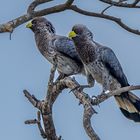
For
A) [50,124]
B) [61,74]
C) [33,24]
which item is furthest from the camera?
[33,24]

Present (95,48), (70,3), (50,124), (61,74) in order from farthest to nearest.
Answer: (61,74) → (95,48) → (70,3) → (50,124)

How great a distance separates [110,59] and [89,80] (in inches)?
12.5

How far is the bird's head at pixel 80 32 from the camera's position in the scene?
647 centimetres

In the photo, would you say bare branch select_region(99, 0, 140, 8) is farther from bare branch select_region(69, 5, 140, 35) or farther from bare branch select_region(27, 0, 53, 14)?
bare branch select_region(27, 0, 53, 14)

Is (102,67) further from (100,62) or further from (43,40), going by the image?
(43,40)

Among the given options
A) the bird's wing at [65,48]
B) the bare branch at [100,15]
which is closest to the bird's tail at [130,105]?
the bare branch at [100,15]

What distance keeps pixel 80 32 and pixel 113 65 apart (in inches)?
19.7

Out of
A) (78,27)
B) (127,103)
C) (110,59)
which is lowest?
(127,103)

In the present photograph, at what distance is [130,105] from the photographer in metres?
6.19

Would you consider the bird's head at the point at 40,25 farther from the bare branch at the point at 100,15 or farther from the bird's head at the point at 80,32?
the bare branch at the point at 100,15

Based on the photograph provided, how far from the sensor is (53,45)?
7555 mm

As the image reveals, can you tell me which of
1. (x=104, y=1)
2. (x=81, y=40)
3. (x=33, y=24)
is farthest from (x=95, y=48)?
(x=33, y=24)

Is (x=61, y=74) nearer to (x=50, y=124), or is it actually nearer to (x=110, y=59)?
(x=110, y=59)

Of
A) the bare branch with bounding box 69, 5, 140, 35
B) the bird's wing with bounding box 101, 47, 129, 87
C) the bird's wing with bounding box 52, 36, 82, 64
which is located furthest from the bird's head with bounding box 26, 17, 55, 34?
the bare branch with bounding box 69, 5, 140, 35
